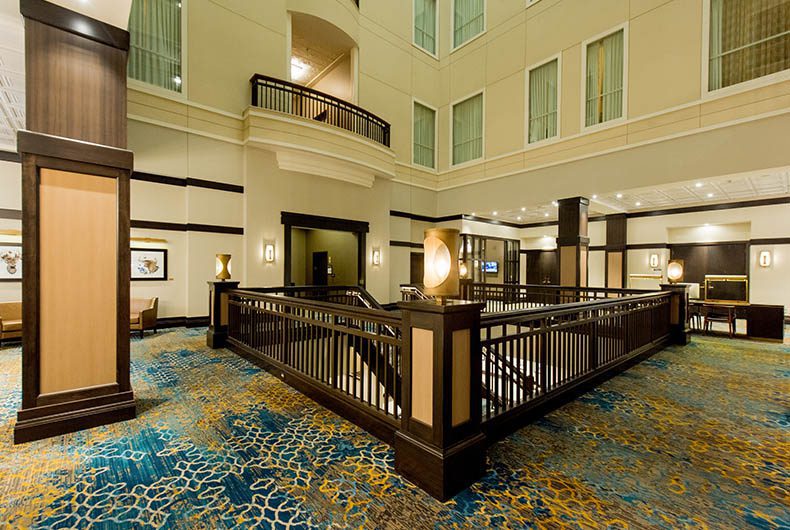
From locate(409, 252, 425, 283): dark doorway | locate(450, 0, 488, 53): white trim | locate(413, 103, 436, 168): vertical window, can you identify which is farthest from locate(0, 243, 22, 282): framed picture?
locate(450, 0, 488, 53): white trim

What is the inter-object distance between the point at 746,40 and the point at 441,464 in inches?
367

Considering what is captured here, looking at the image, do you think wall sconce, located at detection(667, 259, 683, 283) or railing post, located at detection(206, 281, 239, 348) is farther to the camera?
wall sconce, located at detection(667, 259, 683, 283)

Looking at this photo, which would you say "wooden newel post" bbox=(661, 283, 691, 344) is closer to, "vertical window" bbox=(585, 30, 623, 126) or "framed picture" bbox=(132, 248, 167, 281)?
"vertical window" bbox=(585, 30, 623, 126)

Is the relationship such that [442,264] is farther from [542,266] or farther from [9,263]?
[542,266]

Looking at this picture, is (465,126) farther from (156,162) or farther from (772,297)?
(772,297)

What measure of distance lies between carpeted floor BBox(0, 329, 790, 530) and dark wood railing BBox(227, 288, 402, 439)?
196 mm

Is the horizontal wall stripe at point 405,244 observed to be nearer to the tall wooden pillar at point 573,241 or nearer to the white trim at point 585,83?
the tall wooden pillar at point 573,241

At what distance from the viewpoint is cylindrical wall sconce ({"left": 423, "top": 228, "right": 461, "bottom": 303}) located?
2434 mm

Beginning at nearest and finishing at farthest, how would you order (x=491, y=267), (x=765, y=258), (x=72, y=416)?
(x=72, y=416) → (x=765, y=258) → (x=491, y=267)

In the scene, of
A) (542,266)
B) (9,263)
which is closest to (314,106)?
(9,263)

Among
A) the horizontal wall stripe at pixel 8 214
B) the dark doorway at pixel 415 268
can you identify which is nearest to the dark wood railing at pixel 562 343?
the dark doorway at pixel 415 268

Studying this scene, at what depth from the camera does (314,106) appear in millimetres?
9289

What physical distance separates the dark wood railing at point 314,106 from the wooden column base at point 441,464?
8011 mm

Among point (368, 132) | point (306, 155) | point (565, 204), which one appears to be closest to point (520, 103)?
point (565, 204)
